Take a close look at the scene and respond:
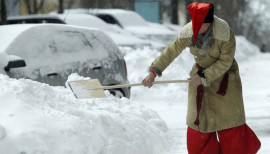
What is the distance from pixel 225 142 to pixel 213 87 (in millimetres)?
466

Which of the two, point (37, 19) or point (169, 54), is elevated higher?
point (169, 54)

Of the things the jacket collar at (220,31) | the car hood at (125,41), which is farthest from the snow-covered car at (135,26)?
the jacket collar at (220,31)

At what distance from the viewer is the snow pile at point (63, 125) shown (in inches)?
182

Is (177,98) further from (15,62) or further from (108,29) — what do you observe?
(108,29)

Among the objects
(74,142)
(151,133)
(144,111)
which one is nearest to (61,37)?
(144,111)

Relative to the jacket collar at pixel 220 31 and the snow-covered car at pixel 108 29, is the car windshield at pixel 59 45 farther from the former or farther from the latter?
the snow-covered car at pixel 108 29

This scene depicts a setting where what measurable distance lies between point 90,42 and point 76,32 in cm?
26

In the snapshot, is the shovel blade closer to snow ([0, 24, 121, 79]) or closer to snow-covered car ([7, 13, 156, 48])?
snow ([0, 24, 121, 79])

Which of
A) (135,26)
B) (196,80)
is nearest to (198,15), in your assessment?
(196,80)

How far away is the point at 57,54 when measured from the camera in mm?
8078

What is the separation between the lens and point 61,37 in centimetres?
837

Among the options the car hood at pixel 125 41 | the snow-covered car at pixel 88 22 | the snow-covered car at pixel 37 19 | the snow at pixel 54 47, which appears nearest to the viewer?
the snow at pixel 54 47

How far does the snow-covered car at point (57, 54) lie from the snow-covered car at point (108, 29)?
645 centimetres

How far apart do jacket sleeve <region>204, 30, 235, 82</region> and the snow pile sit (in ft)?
3.95
